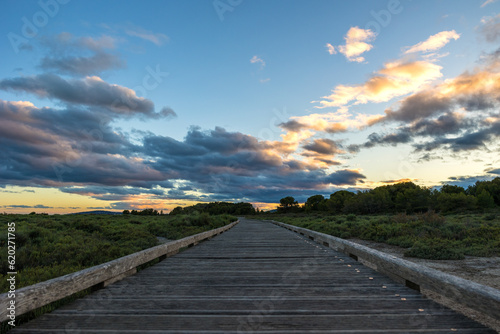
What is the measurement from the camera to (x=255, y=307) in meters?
3.96

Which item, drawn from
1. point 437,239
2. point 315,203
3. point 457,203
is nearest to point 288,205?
point 315,203

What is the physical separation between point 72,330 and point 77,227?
736 inches

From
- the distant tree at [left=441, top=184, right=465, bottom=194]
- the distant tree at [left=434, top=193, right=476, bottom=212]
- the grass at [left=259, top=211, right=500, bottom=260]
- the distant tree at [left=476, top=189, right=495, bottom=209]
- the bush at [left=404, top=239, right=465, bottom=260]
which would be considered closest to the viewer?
the bush at [left=404, top=239, right=465, bottom=260]

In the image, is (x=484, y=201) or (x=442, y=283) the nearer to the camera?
(x=442, y=283)

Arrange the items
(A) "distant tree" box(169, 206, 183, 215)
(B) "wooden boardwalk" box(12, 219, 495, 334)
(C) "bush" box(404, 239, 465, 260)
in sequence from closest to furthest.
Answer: (B) "wooden boardwalk" box(12, 219, 495, 334), (C) "bush" box(404, 239, 465, 260), (A) "distant tree" box(169, 206, 183, 215)

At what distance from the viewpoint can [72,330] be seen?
3.26 metres

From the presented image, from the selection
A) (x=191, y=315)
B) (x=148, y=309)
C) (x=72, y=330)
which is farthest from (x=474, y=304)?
(x=72, y=330)

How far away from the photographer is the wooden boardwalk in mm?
3303

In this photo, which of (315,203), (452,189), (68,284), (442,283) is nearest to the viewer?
(442,283)

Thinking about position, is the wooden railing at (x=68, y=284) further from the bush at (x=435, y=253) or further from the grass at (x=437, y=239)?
the grass at (x=437, y=239)

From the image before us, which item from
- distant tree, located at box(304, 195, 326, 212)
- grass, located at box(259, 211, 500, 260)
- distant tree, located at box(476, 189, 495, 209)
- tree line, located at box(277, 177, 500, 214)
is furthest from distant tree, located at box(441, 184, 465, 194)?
grass, located at box(259, 211, 500, 260)

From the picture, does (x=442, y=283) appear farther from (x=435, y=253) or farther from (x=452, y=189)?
(x=452, y=189)

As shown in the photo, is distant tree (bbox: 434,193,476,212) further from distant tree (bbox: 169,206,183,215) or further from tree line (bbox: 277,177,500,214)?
distant tree (bbox: 169,206,183,215)

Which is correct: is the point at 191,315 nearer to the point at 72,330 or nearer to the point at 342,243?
the point at 72,330
